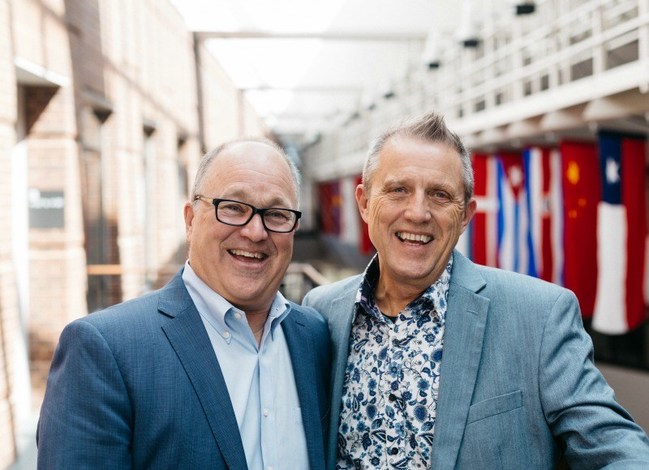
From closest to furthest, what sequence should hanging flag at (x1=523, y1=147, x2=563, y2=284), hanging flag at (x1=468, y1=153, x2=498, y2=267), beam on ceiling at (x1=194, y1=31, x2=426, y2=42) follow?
hanging flag at (x1=523, y1=147, x2=563, y2=284), hanging flag at (x1=468, y1=153, x2=498, y2=267), beam on ceiling at (x1=194, y1=31, x2=426, y2=42)

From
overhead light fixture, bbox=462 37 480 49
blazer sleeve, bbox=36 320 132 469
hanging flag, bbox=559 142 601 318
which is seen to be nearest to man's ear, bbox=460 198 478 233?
blazer sleeve, bbox=36 320 132 469

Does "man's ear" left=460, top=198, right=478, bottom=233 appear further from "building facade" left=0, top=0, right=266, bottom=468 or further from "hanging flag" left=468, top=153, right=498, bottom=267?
"hanging flag" left=468, top=153, right=498, bottom=267

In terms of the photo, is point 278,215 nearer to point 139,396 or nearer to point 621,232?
point 139,396

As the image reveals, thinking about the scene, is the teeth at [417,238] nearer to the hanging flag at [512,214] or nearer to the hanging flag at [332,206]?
the hanging flag at [512,214]

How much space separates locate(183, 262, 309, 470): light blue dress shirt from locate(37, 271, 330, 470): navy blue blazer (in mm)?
62

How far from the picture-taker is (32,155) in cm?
634

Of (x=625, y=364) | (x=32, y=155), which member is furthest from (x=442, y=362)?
(x=625, y=364)

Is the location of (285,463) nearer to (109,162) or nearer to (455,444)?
(455,444)

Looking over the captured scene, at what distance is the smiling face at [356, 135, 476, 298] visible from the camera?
6.55 feet

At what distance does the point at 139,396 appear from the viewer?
163cm

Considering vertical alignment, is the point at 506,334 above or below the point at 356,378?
above

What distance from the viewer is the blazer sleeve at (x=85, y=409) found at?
5.05 ft

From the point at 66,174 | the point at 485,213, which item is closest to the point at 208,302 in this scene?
the point at 66,174

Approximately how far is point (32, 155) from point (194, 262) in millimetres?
5109
